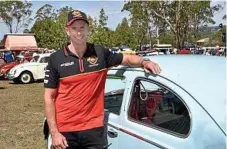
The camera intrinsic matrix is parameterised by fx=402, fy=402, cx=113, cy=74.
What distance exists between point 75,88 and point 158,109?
758mm

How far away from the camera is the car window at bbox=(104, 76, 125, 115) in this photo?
4156 mm

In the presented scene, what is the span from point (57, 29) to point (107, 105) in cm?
4013

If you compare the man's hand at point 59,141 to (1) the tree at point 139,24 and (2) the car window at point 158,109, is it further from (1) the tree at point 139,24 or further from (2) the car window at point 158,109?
(1) the tree at point 139,24

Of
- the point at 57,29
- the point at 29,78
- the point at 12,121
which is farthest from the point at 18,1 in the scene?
the point at 12,121

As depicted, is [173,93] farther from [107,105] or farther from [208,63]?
[107,105]

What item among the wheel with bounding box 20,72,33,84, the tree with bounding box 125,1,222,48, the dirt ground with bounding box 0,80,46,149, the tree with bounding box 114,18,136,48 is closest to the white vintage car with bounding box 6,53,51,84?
the wheel with bounding box 20,72,33,84

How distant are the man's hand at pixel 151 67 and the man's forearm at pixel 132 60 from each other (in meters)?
0.09

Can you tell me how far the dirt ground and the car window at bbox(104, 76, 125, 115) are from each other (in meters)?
2.73

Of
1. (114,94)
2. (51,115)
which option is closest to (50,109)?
(51,115)

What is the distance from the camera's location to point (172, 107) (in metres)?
3.33

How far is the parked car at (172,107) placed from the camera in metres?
2.93

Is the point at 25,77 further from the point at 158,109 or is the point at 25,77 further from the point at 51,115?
the point at 158,109

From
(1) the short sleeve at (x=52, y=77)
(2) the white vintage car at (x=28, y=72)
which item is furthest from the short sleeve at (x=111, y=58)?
(2) the white vintage car at (x=28, y=72)

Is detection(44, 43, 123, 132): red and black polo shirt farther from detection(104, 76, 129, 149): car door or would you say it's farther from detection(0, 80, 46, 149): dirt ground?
detection(0, 80, 46, 149): dirt ground
